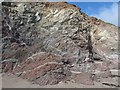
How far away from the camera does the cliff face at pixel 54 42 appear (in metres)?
19.2

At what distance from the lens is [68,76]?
18828mm

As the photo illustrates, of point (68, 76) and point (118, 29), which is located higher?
point (118, 29)

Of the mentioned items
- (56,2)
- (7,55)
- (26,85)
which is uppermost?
(56,2)

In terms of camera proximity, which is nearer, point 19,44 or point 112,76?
point 112,76

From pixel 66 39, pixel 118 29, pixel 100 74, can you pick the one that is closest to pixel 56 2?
pixel 66 39

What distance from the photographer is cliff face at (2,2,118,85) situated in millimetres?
19172

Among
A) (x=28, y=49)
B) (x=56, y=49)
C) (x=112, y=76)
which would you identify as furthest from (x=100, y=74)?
(x=28, y=49)

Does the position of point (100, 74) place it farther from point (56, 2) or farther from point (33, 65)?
point (56, 2)

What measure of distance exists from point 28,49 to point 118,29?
17.9ft

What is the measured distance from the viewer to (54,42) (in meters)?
20.6

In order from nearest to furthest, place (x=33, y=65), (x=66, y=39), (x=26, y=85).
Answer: (x=26, y=85) → (x=33, y=65) → (x=66, y=39)

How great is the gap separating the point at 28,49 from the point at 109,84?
5.09 meters

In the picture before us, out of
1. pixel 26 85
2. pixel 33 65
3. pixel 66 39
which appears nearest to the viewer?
pixel 26 85

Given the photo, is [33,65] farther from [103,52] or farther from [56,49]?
[103,52]
